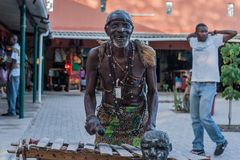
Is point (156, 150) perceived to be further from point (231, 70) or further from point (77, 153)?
point (231, 70)

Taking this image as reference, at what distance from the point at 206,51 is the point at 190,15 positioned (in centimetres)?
2235

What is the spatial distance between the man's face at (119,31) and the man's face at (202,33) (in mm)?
4270

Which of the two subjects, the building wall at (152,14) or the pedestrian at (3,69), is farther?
the building wall at (152,14)

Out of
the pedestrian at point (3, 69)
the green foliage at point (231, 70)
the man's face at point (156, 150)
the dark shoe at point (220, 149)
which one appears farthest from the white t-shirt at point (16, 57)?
the man's face at point (156, 150)

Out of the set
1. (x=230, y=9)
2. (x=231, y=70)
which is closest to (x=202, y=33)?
(x=231, y=70)

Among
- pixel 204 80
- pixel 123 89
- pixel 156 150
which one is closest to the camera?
pixel 156 150

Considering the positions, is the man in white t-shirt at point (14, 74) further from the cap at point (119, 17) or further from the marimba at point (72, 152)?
the marimba at point (72, 152)

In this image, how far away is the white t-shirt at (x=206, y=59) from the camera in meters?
7.79

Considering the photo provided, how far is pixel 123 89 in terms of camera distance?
12.6 feet

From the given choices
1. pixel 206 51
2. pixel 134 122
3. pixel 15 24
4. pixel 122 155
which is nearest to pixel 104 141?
pixel 134 122

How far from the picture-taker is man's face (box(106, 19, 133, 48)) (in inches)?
141

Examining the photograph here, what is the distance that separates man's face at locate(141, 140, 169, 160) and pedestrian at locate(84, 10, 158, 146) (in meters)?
0.82

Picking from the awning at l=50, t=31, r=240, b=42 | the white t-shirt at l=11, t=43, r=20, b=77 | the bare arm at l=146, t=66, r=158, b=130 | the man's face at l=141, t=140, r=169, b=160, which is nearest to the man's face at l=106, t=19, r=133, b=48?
the bare arm at l=146, t=66, r=158, b=130

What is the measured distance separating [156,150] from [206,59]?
17.0ft
